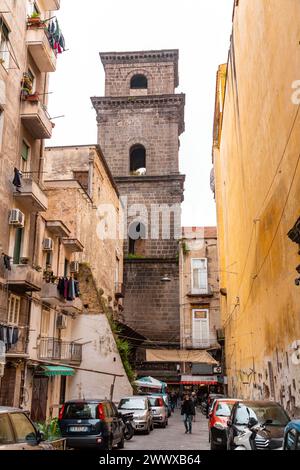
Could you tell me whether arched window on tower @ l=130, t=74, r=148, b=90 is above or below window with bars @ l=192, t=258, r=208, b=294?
above

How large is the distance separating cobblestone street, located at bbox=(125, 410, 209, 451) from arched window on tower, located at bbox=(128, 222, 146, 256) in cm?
1788

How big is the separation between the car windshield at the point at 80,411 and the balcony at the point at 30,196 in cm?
688

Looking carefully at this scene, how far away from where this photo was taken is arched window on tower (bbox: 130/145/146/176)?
41503 mm

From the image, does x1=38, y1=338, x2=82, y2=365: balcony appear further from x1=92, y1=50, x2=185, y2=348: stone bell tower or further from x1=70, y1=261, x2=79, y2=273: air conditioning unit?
x1=92, y1=50, x2=185, y2=348: stone bell tower

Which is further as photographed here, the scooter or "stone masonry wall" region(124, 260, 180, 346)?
"stone masonry wall" region(124, 260, 180, 346)

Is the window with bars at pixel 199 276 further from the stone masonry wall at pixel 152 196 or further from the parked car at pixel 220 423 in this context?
the parked car at pixel 220 423

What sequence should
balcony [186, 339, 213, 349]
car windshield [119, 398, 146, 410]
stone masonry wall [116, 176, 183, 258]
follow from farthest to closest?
1. stone masonry wall [116, 176, 183, 258]
2. balcony [186, 339, 213, 349]
3. car windshield [119, 398, 146, 410]

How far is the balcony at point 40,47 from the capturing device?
18344 millimetres

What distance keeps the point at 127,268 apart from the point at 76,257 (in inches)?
557

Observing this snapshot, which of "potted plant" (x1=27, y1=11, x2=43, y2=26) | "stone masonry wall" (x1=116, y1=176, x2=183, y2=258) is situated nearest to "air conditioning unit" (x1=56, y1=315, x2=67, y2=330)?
"potted plant" (x1=27, y1=11, x2=43, y2=26)

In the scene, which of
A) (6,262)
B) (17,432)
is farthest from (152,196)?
(17,432)

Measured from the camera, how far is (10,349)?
51.9 feet

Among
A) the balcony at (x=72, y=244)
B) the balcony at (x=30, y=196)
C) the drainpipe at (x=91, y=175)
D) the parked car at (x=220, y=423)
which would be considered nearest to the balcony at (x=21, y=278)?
the balcony at (x=30, y=196)
